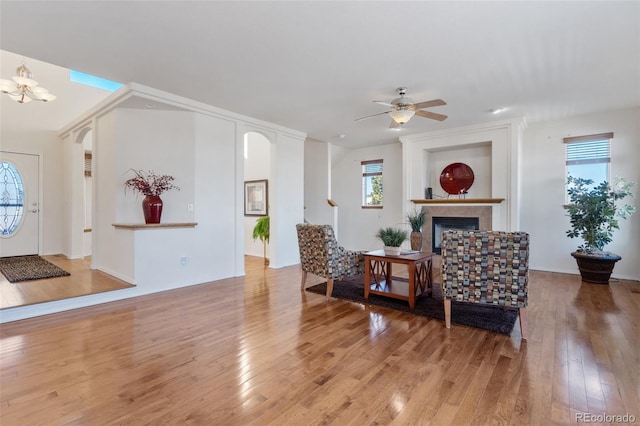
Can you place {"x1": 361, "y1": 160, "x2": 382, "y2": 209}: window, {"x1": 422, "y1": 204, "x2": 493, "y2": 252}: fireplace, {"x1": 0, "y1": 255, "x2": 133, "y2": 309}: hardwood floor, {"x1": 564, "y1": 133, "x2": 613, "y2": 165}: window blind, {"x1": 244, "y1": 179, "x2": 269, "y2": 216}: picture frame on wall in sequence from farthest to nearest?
{"x1": 361, "y1": 160, "x2": 382, "y2": 209}: window → {"x1": 244, "y1": 179, "x2": 269, "y2": 216}: picture frame on wall → {"x1": 422, "y1": 204, "x2": 493, "y2": 252}: fireplace → {"x1": 564, "y1": 133, "x2": 613, "y2": 165}: window blind → {"x1": 0, "y1": 255, "x2": 133, "y2": 309}: hardwood floor

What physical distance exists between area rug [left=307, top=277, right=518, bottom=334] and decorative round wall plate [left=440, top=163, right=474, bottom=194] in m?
3.27

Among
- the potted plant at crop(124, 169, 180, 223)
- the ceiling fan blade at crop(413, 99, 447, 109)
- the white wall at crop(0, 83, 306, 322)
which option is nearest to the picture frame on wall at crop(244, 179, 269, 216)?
the white wall at crop(0, 83, 306, 322)

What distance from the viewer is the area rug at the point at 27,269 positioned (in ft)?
14.3

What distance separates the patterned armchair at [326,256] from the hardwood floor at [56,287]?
229cm

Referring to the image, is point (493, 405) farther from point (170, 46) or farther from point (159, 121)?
point (159, 121)

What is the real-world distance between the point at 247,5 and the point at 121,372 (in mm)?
2826

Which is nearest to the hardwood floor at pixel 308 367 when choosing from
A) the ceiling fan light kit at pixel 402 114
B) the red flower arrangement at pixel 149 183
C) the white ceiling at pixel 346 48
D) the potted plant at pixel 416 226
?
the red flower arrangement at pixel 149 183

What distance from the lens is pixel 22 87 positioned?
467 centimetres

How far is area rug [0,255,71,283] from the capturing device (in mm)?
4355

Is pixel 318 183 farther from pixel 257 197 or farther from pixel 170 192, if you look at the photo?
pixel 170 192

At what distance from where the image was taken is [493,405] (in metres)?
1.79

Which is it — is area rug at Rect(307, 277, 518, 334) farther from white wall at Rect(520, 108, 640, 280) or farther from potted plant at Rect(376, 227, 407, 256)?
white wall at Rect(520, 108, 640, 280)

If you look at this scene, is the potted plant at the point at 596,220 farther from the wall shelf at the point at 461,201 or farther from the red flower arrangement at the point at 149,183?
the red flower arrangement at the point at 149,183

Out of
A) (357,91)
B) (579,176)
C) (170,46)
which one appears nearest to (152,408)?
(170,46)
